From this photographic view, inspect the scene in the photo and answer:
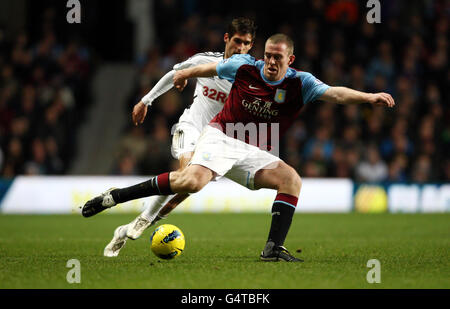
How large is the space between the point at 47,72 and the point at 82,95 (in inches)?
49.6

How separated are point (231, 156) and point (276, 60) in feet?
3.21

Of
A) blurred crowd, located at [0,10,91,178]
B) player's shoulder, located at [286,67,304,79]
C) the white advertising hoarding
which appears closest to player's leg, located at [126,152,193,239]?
player's shoulder, located at [286,67,304,79]

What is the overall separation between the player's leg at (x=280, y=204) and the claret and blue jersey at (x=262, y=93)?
0.43 meters

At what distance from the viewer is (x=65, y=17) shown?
18562 mm

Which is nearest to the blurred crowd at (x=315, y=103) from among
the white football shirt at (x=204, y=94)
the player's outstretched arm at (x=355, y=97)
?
the white football shirt at (x=204, y=94)

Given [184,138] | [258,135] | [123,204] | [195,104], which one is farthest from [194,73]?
[123,204]

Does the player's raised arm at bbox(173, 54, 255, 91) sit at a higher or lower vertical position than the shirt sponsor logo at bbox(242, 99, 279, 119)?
higher

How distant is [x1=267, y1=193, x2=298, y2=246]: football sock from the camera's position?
6.57 meters

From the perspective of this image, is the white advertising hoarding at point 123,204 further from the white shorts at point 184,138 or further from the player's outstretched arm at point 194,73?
the player's outstretched arm at point 194,73

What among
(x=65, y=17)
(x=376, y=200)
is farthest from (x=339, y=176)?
(x=65, y=17)

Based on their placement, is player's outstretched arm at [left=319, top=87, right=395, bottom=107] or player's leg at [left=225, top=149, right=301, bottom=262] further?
player's leg at [left=225, top=149, right=301, bottom=262]

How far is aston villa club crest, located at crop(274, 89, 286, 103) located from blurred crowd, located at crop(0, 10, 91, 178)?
977 cm

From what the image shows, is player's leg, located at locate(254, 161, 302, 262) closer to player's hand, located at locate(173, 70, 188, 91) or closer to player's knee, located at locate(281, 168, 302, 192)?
player's knee, located at locate(281, 168, 302, 192)

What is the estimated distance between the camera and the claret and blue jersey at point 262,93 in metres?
6.56
